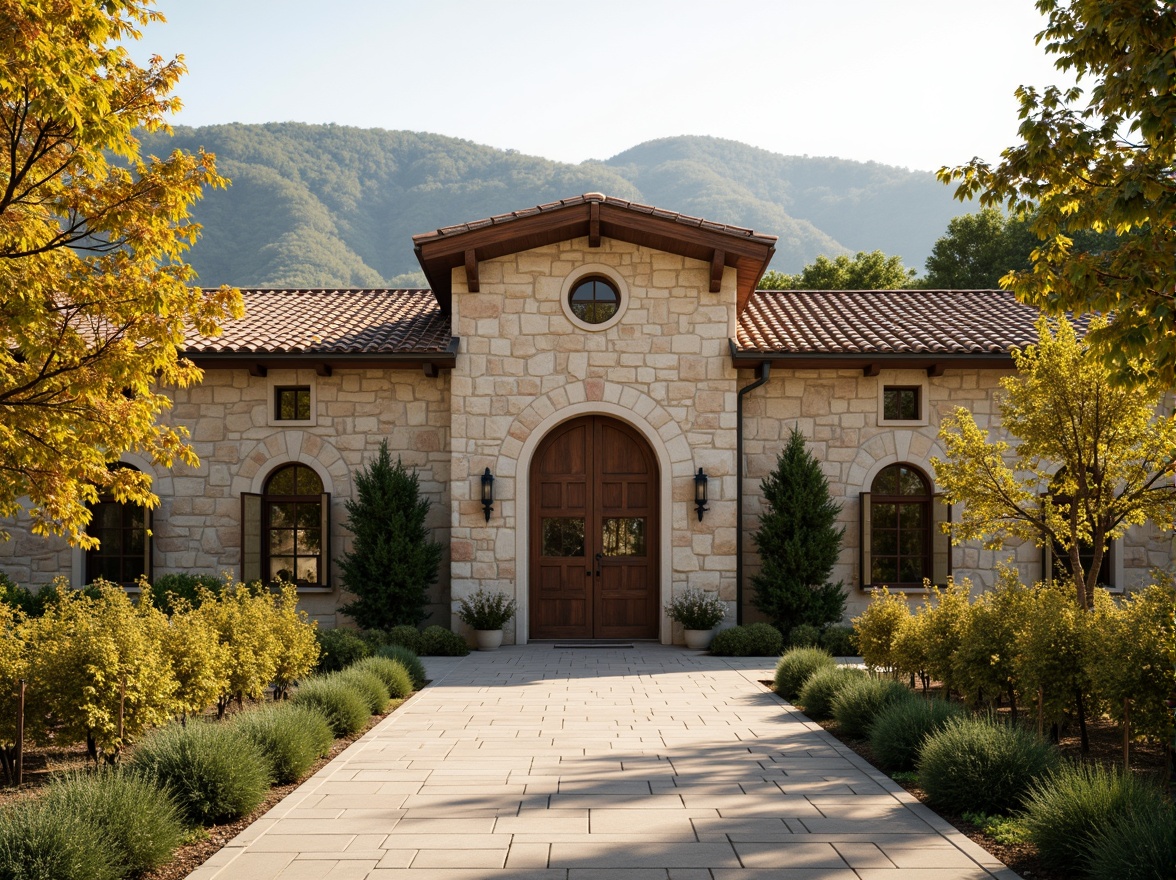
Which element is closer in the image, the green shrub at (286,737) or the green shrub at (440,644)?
the green shrub at (286,737)

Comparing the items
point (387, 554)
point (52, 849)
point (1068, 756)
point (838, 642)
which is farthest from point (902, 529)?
point (52, 849)

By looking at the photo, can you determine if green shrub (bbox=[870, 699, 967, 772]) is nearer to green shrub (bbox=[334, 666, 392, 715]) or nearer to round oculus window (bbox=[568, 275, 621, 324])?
green shrub (bbox=[334, 666, 392, 715])

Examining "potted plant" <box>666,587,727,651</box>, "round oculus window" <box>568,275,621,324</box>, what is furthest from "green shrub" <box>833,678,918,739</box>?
"round oculus window" <box>568,275,621,324</box>

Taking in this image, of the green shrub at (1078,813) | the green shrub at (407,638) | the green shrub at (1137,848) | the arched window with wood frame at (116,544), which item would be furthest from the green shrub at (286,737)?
the arched window with wood frame at (116,544)

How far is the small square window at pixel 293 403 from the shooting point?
51.3 feet

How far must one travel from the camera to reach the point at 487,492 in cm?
1471

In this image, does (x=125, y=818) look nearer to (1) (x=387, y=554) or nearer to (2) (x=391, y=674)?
(2) (x=391, y=674)

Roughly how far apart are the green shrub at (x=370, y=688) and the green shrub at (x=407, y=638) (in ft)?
13.2

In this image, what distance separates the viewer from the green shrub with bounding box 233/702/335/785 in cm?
679

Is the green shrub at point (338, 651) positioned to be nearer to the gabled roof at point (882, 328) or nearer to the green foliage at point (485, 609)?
the green foliage at point (485, 609)

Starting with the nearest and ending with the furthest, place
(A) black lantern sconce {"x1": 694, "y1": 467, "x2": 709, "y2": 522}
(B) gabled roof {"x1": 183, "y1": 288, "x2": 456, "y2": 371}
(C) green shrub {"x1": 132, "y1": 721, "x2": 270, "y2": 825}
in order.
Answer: (C) green shrub {"x1": 132, "y1": 721, "x2": 270, "y2": 825} → (A) black lantern sconce {"x1": 694, "y1": 467, "x2": 709, "y2": 522} → (B) gabled roof {"x1": 183, "y1": 288, "x2": 456, "y2": 371}

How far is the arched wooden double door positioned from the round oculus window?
5.13 feet

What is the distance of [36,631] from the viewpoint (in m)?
7.40

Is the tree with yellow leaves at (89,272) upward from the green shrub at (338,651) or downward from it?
upward
